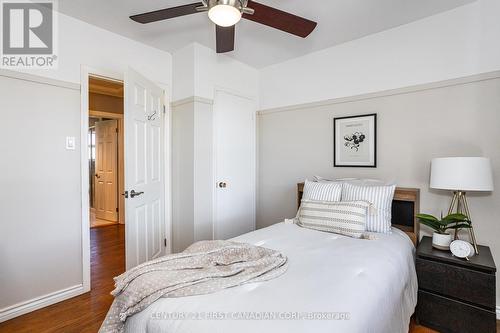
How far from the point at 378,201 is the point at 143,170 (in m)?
2.19

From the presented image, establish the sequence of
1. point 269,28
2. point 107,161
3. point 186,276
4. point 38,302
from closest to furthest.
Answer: point 186,276 < point 38,302 < point 269,28 < point 107,161

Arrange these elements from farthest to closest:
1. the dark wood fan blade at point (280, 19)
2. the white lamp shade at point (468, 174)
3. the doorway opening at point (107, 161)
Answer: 1. the doorway opening at point (107, 161)
2. the white lamp shade at point (468, 174)
3. the dark wood fan blade at point (280, 19)

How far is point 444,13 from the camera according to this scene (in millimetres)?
2225

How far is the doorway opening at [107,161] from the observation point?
4691 millimetres

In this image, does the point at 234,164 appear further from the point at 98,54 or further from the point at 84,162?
the point at 98,54

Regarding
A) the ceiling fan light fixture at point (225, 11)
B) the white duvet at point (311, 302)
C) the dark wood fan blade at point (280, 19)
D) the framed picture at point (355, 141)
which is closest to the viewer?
the white duvet at point (311, 302)

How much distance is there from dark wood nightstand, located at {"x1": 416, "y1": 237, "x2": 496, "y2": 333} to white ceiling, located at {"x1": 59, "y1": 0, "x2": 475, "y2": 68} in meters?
1.98

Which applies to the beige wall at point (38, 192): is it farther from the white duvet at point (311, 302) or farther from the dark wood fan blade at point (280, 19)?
the dark wood fan blade at point (280, 19)

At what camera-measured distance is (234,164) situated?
130 inches

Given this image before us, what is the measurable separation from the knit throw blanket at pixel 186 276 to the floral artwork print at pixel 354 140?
1730mm

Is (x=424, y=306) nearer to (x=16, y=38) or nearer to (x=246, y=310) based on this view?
(x=246, y=310)

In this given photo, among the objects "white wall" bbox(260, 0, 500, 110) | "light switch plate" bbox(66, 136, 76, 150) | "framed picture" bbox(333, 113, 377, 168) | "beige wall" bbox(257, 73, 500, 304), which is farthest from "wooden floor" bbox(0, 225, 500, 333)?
"white wall" bbox(260, 0, 500, 110)

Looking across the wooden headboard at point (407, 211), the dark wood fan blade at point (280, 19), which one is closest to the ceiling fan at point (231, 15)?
the dark wood fan blade at point (280, 19)

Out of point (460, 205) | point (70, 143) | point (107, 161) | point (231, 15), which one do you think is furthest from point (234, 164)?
point (107, 161)
